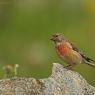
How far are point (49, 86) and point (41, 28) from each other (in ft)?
34.1

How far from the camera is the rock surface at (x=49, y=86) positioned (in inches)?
456

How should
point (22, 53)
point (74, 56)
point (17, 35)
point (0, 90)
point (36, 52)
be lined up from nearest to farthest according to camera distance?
point (0, 90) → point (74, 56) → point (36, 52) → point (22, 53) → point (17, 35)

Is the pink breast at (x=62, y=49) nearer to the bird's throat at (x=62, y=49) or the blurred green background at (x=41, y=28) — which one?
the bird's throat at (x=62, y=49)

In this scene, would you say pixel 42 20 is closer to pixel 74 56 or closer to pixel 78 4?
pixel 78 4

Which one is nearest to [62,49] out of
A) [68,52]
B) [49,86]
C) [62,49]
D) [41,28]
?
[62,49]

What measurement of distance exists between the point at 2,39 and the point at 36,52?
6.56 ft

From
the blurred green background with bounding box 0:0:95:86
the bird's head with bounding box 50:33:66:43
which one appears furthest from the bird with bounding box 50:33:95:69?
the blurred green background with bounding box 0:0:95:86

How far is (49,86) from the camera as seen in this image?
38.4 ft

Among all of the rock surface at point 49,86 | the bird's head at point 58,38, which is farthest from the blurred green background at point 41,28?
the rock surface at point 49,86

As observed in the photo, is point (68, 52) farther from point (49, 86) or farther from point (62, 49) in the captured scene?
point (49, 86)

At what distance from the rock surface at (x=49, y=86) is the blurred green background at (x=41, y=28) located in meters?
6.77

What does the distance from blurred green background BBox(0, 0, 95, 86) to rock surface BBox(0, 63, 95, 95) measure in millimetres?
6773

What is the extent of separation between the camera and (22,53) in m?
20.6

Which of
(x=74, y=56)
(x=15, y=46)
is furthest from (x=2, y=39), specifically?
(x=74, y=56)
